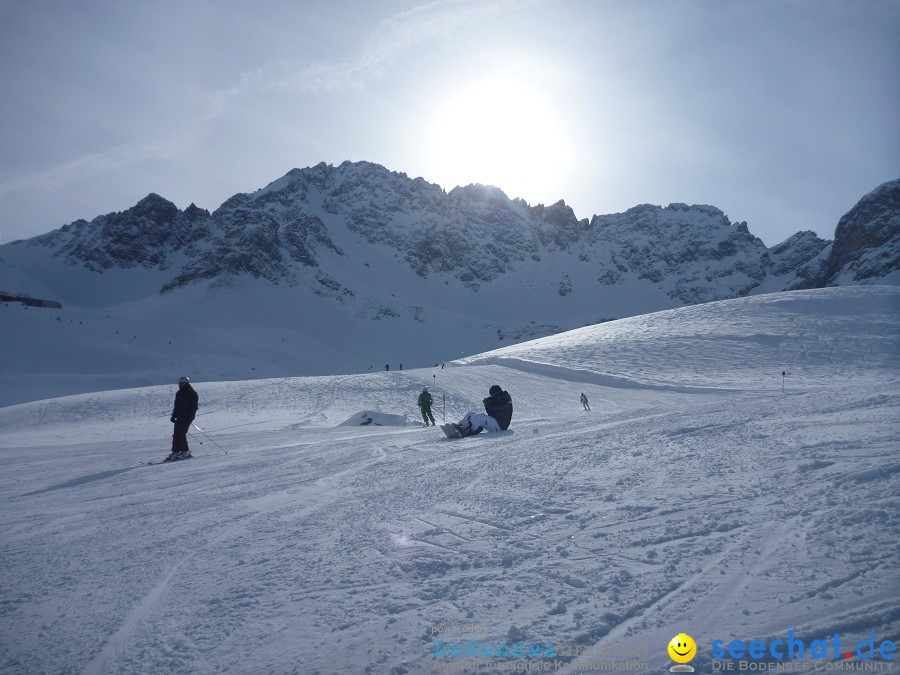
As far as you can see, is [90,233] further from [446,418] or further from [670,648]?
[670,648]

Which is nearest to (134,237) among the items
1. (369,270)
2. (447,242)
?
(369,270)

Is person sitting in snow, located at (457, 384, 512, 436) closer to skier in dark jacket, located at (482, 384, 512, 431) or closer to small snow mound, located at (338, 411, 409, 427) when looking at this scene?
skier in dark jacket, located at (482, 384, 512, 431)

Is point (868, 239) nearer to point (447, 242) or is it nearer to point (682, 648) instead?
point (447, 242)

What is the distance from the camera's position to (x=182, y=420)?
40.3ft

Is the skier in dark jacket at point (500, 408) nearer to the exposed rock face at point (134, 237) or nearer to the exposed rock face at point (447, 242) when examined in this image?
the exposed rock face at point (447, 242)

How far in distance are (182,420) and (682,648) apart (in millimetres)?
11802

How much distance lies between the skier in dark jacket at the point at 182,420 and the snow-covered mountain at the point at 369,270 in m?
35.9

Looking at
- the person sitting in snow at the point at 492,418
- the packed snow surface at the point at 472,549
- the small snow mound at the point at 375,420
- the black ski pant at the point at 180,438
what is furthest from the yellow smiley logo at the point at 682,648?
the small snow mound at the point at 375,420

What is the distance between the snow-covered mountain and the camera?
71.4m

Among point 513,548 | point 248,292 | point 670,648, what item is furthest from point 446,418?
point 248,292

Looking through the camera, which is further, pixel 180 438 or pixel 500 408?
pixel 500 408

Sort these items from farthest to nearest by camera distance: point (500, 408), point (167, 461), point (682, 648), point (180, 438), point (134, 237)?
1. point (134, 237)
2. point (500, 408)
3. point (180, 438)
4. point (167, 461)
5. point (682, 648)

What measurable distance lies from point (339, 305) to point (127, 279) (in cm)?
5729

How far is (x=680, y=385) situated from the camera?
2417 centimetres
